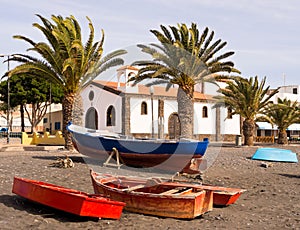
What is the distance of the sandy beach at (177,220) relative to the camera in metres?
7.82

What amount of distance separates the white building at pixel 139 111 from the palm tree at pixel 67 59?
52.0 feet

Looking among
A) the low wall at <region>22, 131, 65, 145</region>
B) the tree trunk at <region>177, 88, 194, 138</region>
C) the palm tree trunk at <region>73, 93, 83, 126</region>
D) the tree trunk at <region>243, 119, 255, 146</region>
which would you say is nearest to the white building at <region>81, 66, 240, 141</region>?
the tree trunk at <region>243, 119, 255, 146</region>

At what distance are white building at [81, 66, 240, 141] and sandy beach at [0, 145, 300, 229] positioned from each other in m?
24.0

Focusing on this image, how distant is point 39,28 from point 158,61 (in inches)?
324

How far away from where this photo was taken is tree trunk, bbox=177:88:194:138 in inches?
1013

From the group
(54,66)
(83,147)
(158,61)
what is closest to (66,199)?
(83,147)

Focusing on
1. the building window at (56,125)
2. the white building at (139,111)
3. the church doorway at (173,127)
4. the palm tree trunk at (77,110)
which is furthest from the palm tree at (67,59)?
the building window at (56,125)

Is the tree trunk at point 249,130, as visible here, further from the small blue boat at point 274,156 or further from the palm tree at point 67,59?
the palm tree at point 67,59

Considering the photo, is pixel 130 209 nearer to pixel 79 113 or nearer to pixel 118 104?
pixel 79 113

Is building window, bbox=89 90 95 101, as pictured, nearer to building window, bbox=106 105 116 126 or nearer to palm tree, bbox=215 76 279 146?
building window, bbox=106 105 116 126

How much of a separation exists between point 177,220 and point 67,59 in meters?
12.9

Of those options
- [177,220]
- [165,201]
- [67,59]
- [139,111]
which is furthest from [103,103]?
[177,220]

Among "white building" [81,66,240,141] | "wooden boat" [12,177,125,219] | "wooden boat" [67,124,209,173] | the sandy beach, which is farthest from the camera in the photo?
"white building" [81,66,240,141]

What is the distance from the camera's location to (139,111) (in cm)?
4122
